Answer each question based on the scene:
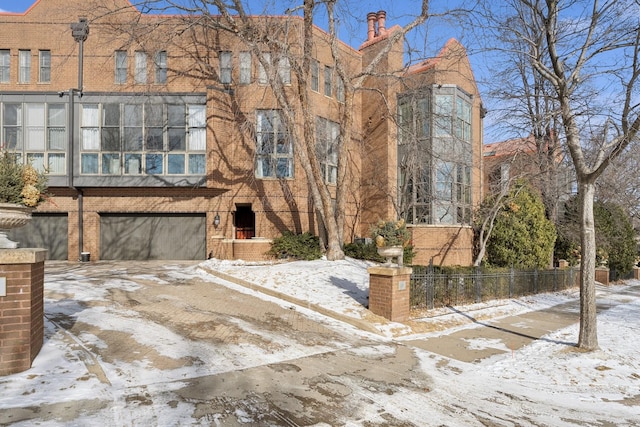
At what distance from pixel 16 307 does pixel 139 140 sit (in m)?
13.9

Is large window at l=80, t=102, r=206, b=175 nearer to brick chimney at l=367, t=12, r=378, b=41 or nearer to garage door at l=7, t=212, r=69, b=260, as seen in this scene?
garage door at l=7, t=212, r=69, b=260

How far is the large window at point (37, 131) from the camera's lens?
56.3ft

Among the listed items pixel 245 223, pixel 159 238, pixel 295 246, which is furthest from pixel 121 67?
pixel 295 246

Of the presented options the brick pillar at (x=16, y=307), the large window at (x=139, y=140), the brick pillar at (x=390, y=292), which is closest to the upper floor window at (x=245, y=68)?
the large window at (x=139, y=140)

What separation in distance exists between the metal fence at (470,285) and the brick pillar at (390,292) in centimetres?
92

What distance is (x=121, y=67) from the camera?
17938 millimetres

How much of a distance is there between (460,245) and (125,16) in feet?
59.5

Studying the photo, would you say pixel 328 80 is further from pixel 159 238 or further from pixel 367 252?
pixel 159 238

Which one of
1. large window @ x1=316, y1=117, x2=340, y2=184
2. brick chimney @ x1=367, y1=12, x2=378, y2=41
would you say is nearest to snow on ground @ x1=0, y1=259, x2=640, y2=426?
large window @ x1=316, y1=117, x2=340, y2=184

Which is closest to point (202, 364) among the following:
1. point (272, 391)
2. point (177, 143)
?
point (272, 391)

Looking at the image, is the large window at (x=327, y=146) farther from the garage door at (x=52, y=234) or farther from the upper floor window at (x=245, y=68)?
the garage door at (x=52, y=234)

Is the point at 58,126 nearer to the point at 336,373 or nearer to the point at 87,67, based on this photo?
the point at 87,67

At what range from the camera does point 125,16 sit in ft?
59.6

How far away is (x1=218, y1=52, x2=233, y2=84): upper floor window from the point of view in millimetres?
18141
